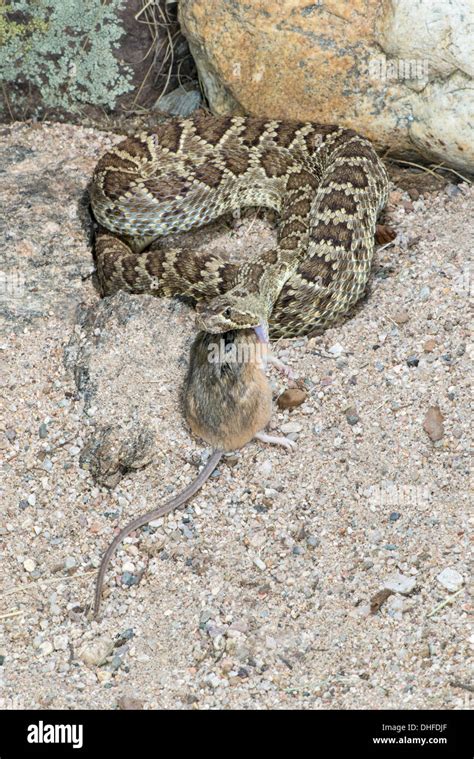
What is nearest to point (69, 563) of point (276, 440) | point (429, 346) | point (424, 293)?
point (276, 440)

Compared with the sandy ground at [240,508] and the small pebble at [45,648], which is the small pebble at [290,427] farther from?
the small pebble at [45,648]

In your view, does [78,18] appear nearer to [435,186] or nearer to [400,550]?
[435,186]

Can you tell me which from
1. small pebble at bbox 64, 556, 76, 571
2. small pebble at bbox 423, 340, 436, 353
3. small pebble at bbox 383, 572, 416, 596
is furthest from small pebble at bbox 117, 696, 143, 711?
small pebble at bbox 423, 340, 436, 353

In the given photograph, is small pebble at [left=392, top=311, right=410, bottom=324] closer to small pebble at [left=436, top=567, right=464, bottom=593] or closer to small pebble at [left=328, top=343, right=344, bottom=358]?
small pebble at [left=328, top=343, right=344, bottom=358]

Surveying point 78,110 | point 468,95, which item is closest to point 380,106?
point 468,95

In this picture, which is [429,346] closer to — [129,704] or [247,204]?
[247,204]
